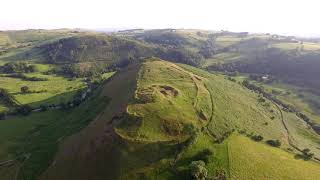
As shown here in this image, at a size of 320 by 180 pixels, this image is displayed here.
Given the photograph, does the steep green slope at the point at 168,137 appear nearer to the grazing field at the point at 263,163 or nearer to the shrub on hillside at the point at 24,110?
the grazing field at the point at 263,163

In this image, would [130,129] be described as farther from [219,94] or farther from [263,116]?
[263,116]

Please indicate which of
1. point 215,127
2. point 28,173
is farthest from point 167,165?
point 28,173

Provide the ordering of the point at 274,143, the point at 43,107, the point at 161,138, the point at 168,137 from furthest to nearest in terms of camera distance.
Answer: the point at 43,107, the point at 274,143, the point at 168,137, the point at 161,138

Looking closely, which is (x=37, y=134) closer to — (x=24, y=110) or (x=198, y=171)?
(x=24, y=110)

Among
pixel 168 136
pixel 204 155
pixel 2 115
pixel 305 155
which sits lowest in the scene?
pixel 2 115

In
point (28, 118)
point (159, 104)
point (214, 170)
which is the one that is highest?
point (159, 104)

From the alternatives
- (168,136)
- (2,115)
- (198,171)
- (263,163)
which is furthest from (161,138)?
(2,115)

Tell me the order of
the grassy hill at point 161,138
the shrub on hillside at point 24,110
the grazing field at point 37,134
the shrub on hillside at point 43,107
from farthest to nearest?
the shrub on hillside at point 43,107 < the shrub on hillside at point 24,110 < the grazing field at point 37,134 < the grassy hill at point 161,138

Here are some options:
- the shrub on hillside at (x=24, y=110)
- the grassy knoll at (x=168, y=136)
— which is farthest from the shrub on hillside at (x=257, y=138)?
the shrub on hillside at (x=24, y=110)

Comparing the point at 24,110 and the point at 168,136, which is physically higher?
the point at 168,136
